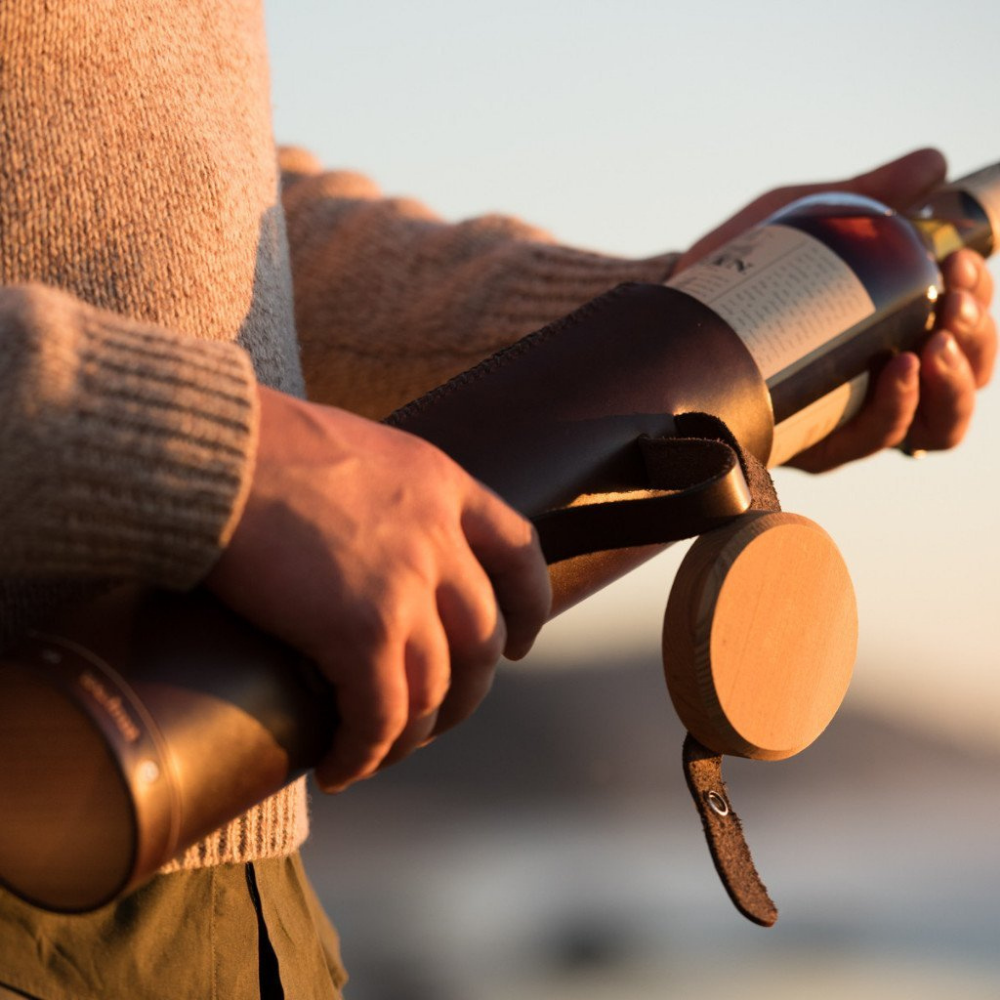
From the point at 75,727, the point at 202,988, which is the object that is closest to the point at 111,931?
the point at 202,988

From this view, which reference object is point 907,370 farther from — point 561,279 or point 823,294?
point 561,279

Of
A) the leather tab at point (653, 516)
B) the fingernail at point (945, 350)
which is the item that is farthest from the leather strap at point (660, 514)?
the fingernail at point (945, 350)

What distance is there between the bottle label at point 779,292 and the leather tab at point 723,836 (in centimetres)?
24

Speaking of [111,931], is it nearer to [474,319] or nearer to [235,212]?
[235,212]

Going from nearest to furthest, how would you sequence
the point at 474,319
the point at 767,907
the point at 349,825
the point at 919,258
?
1. the point at 767,907
2. the point at 919,258
3. the point at 474,319
4. the point at 349,825

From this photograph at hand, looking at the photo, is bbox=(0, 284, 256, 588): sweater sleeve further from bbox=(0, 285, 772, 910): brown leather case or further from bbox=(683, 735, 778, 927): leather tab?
bbox=(683, 735, 778, 927): leather tab

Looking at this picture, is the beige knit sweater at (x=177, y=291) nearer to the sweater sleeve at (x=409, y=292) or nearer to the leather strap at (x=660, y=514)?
the sweater sleeve at (x=409, y=292)

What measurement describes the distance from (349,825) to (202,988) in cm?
596

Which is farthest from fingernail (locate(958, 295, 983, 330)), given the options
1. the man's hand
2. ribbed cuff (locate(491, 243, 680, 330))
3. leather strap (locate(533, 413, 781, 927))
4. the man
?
the man's hand

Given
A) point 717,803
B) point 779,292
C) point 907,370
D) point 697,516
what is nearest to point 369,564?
point 697,516

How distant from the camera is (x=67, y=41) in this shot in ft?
2.48

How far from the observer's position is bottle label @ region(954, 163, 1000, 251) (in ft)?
3.63

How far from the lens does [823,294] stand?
0.90 metres

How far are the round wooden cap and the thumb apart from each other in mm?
478
